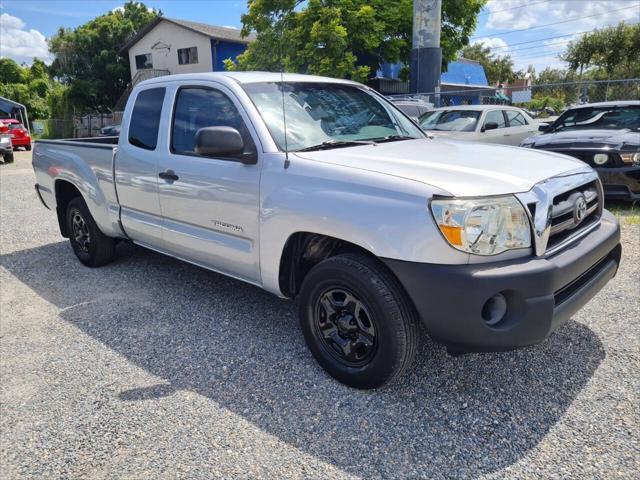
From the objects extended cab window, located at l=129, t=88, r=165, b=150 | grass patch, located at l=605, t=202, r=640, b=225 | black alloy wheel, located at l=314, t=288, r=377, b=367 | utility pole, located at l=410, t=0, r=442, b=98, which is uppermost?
utility pole, located at l=410, t=0, r=442, b=98

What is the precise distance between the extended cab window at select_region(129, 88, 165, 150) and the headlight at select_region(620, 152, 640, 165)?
5951 mm

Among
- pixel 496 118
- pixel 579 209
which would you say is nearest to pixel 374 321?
pixel 579 209

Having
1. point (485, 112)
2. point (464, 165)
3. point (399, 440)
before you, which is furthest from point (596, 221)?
point (485, 112)

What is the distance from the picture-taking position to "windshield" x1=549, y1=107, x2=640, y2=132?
25.9 feet

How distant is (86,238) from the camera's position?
558 cm

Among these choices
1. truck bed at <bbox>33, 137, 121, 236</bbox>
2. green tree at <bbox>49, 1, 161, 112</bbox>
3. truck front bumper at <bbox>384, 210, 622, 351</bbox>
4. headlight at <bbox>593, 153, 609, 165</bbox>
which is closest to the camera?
truck front bumper at <bbox>384, 210, 622, 351</bbox>

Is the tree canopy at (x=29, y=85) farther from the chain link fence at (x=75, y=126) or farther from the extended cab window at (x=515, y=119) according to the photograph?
the extended cab window at (x=515, y=119)

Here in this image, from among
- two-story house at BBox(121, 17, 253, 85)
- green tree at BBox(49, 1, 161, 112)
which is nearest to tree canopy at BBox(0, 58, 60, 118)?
green tree at BBox(49, 1, 161, 112)

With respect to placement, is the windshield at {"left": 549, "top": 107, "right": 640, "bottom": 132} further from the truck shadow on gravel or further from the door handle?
the door handle

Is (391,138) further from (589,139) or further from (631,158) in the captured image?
(589,139)

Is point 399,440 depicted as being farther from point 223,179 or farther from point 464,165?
point 223,179

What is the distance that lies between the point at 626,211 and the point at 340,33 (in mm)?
12953

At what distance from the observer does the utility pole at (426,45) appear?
15658mm

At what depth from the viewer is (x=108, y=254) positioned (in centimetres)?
554
